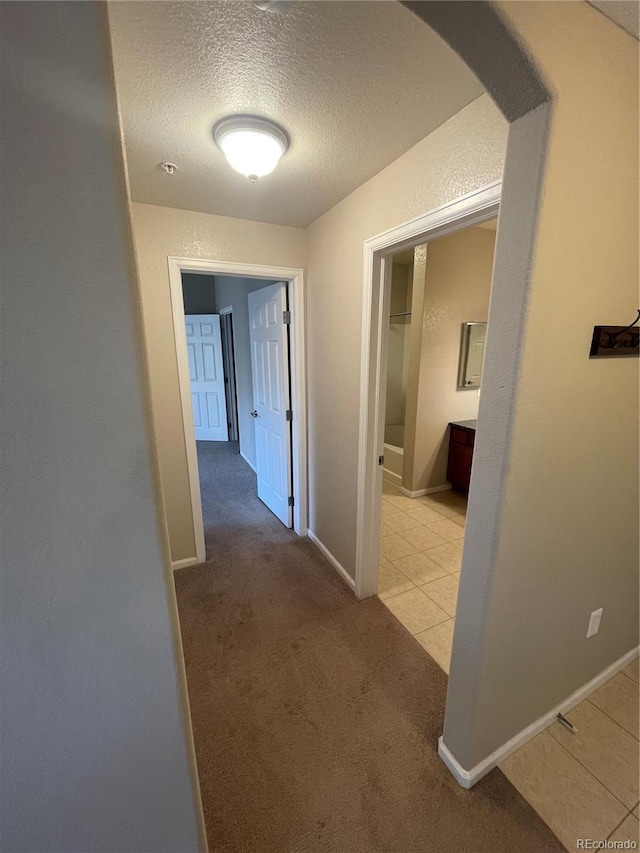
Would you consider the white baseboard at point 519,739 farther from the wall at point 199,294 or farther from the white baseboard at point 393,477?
the wall at point 199,294

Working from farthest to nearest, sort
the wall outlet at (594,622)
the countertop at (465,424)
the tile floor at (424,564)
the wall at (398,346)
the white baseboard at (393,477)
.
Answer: the wall at (398,346) → the white baseboard at (393,477) → the countertop at (465,424) → the tile floor at (424,564) → the wall outlet at (594,622)

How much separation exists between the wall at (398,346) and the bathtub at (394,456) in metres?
0.03

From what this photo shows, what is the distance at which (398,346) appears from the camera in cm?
463

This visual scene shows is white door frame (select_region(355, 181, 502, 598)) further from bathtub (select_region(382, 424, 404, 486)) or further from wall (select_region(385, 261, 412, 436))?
wall (select_region(385, 261, 412, 436))

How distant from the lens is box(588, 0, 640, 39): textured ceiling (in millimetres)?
820

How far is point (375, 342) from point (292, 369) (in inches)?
35.4

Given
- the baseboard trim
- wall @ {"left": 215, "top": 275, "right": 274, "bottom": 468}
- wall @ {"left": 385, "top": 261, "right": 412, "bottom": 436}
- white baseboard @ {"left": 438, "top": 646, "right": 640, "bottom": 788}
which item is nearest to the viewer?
white baseboard @ {"left": 438, "top": 646, "right": 640, "bottom": 788}

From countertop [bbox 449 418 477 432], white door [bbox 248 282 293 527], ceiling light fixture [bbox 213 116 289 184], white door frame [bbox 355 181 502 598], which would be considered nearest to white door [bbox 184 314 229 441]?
white door [bbox 248 282 293 527]

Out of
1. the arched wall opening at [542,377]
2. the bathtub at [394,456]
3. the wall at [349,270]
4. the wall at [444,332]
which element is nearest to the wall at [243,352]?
the wall at [349,270]

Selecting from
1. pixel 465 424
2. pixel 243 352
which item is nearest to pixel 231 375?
pixel 243 352

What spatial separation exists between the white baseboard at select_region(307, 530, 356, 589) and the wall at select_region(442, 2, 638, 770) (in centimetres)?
102

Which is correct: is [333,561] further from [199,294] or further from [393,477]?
[199,294]

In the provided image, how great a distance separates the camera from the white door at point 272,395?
2652mm

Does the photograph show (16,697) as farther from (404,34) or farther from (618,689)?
(618,689)
